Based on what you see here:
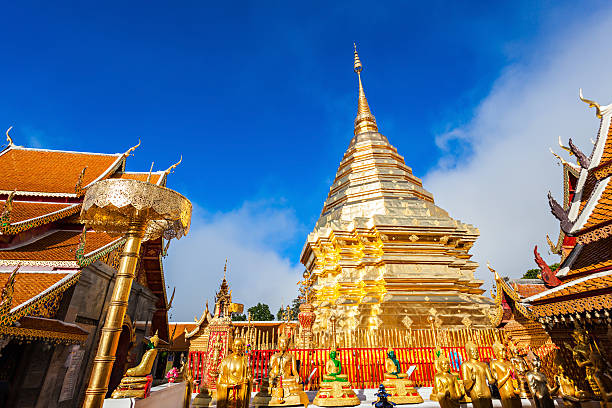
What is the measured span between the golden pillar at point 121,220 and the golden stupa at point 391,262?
842 centimetres

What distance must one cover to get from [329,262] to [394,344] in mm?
5343

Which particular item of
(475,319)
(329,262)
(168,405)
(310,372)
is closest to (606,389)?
(310,372)

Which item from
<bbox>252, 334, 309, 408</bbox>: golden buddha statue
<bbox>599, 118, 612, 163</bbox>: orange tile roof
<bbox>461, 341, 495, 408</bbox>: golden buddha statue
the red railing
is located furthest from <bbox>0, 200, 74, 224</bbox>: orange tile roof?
<bbox>599, 118, 612, 163</bbox>: orange tile roof

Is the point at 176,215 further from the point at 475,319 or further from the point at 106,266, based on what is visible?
the point at 475,319

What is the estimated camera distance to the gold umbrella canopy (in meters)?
3.94

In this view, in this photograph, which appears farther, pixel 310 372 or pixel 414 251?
pixel 414 251

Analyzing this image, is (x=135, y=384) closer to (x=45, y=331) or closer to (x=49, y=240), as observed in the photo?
(x=45, y=331)

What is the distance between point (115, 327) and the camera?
3.50 m

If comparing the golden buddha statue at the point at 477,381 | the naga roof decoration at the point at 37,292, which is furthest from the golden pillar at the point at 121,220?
the golden buddha statue at the point at 477,381

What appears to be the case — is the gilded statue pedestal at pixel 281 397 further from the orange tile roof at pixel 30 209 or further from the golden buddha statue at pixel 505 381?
the orange tile roof at pixel 30 209

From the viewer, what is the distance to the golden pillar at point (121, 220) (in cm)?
331

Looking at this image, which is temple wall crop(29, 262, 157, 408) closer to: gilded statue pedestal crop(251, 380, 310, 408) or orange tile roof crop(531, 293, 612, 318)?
gilded statue pedestal crop(251, 380, 310, 408)

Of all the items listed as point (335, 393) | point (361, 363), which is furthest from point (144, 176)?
point (335, 393)

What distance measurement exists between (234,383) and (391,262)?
9160 millimetres
